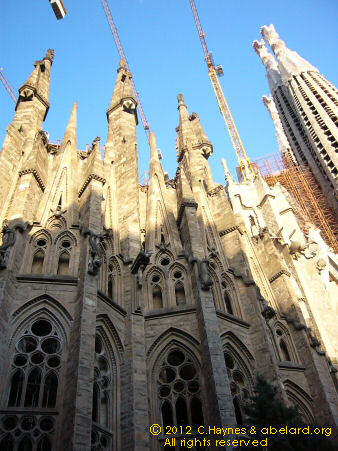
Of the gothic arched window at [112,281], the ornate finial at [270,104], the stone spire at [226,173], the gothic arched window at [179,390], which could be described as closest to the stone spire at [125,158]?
the gothic arched window at [112,281]

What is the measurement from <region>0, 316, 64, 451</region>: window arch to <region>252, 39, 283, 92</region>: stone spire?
194 ft

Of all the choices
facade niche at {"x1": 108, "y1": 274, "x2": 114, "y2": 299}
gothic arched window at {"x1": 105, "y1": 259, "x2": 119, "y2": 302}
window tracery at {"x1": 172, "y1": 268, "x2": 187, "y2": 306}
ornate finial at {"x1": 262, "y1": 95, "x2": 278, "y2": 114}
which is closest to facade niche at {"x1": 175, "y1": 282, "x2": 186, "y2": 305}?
window tracery at {"x1": 172, "y1": 268, "x2": 187, "y2": 306}

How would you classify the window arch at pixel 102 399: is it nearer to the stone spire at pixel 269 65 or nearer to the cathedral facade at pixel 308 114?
the cathedral facade at pixel 308 114

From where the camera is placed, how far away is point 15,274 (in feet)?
45.1

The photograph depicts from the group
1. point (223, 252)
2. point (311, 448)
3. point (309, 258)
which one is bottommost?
point (311, 448)

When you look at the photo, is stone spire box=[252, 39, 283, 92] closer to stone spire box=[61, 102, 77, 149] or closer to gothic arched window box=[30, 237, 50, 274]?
stone spire box=[61, 102, 77, 149]

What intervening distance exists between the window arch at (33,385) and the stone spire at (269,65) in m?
59.2

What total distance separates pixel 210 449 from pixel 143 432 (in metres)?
1.93

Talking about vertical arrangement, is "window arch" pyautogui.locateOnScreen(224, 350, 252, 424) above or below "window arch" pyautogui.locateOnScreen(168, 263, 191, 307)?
below

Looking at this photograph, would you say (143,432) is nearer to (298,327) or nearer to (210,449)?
(210,449)

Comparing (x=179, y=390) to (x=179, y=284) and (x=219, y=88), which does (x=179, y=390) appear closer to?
(x=179, y=284)

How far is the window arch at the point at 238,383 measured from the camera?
47.2 ft

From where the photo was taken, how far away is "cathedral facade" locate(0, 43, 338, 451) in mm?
12164

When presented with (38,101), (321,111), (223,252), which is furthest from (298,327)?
(321,111)
